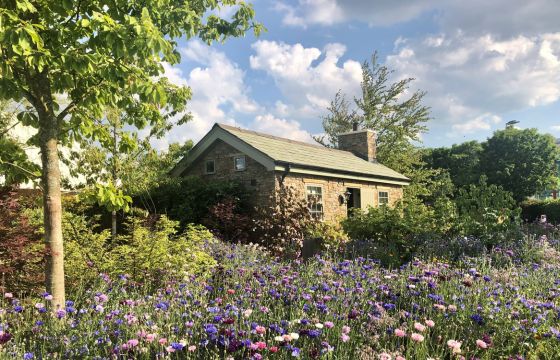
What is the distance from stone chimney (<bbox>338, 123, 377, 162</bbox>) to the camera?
74.6ft

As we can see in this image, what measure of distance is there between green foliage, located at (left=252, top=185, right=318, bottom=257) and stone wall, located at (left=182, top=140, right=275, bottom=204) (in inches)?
18.8

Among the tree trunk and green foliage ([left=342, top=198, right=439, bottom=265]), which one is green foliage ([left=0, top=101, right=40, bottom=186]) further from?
green foliage ([left=342, top=198, right=439, bottom=265])

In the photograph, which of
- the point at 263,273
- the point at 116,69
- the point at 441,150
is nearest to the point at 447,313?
the point at 263,273

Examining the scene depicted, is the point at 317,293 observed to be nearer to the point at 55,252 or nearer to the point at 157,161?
the point at 55,252

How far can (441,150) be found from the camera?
1367 inches

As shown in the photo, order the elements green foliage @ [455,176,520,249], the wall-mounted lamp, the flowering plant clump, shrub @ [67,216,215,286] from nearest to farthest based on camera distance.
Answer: the flowering plant clump → shrub @ [67,216,215,286] → green foliage @ [455,176,520,249] → the wall-mounted lamp

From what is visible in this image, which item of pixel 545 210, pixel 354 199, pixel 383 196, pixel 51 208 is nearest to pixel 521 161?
pixel 545 210

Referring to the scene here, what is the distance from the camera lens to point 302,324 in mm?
3611

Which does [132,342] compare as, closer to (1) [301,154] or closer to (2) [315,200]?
(2) [315,200]

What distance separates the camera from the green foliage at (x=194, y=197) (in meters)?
14.3

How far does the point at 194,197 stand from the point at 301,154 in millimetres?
4366

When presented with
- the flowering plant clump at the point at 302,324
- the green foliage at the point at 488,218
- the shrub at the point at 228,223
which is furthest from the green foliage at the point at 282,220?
the flowering plant clump at the point at 302,324

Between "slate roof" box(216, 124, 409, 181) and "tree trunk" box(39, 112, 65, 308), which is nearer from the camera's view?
"tree trunk" box(39, 112, 65, 308)

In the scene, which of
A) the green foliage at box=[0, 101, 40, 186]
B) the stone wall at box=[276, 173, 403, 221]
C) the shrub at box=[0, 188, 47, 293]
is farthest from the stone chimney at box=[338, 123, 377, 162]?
the green foliage at box=[0, 101, 40, 186]
